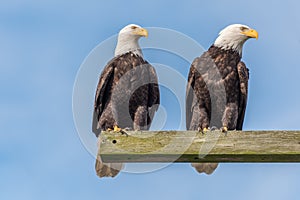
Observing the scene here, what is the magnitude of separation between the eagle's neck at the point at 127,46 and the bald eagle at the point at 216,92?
96cm

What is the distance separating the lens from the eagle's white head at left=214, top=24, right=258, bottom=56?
866cm

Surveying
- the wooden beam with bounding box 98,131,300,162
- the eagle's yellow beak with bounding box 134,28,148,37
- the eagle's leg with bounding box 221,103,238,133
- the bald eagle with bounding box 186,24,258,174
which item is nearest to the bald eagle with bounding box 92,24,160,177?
the eagle's yellow beak with bounding box 134,28,148,37

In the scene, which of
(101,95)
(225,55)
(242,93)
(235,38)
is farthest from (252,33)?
(101,95)

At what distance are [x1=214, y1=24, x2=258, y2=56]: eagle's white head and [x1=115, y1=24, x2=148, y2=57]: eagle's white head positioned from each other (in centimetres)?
108

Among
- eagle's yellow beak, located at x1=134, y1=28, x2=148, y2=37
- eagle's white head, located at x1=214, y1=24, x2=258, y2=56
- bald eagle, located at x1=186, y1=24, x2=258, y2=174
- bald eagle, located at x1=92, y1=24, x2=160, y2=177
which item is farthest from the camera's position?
eagle's yellow beak, located at x1=134, y1=28, x2=148, y2=37

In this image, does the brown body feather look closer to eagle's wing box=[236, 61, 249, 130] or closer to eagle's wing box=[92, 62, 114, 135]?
eagle's wing box=[236, 61, 249, 130]

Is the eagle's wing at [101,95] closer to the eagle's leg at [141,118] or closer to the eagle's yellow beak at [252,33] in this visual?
the eagle's leg at [141,118]

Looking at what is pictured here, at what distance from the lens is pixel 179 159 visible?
3752mm

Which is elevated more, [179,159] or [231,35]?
[231,35]

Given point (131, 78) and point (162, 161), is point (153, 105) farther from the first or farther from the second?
point (162, 161)

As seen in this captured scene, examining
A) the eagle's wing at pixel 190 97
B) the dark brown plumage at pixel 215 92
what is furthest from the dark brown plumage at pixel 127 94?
the dark brown plumage at pixel 215 92

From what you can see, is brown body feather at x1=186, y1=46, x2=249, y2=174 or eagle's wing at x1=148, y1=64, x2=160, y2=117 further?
eagle's wing at x1=148, y1=64, x2=160, y2=117

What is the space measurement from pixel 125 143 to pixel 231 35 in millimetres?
5180

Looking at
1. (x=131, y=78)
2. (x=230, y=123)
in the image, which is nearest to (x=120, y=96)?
(x=131, y=78)
